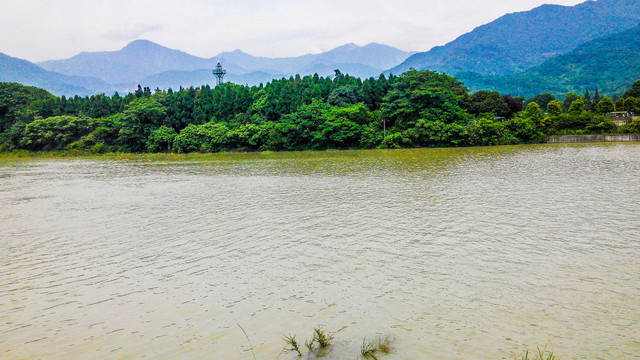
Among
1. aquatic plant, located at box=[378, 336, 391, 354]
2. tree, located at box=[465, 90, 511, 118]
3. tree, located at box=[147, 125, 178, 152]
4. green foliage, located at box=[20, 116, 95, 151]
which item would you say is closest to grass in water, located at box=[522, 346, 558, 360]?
aquatic plant, located at box=[378, 336, 391, 354]

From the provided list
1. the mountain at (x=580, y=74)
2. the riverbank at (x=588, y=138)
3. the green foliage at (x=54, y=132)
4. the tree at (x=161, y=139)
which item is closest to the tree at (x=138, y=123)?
the tree at (x=161, y=139)

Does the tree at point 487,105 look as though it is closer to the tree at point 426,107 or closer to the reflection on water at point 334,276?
the tree at point 426,107

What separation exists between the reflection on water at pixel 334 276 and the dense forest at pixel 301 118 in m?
33.9

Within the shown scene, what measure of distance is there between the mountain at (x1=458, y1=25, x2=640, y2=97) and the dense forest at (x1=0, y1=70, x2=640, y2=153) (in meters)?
91.7

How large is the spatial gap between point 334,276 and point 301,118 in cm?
4392

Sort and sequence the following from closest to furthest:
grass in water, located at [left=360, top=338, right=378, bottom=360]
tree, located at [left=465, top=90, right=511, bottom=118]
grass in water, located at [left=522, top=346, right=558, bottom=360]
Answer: grass in water, located at [left=522, top=346, right=558, bottom=360]
grass in water, located at [left=360, top=338, right=378, bottom=360]
tree, located at [left=465, top=90, right=511, bottom=118]

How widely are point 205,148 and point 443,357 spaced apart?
53.7 m

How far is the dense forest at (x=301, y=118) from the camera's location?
1852 inches

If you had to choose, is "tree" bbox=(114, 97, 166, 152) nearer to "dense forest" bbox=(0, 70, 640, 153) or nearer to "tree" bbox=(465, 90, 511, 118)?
"dense forest" bbox=(0, 70, 640, 153)

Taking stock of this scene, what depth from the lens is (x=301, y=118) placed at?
4981 cm

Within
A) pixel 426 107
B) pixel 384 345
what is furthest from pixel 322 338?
pixel 426 107

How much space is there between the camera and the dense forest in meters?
47.0

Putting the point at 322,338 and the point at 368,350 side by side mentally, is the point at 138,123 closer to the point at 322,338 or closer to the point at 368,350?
the point at 322,338

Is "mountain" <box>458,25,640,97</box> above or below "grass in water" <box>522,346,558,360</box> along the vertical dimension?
above
